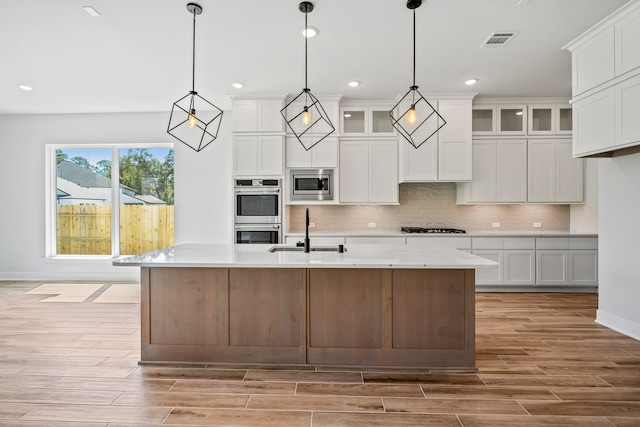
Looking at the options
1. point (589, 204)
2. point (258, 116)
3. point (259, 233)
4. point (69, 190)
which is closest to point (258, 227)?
point (259, 233)

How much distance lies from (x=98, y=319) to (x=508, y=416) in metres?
3.87

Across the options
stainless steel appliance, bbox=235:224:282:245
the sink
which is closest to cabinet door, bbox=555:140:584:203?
the sink

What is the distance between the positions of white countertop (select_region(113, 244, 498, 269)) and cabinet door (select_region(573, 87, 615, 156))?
1.70 meters

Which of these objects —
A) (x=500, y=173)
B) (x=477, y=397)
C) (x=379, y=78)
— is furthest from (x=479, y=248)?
(x=477, y=397)

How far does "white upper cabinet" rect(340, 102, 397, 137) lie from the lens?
5.26 meters

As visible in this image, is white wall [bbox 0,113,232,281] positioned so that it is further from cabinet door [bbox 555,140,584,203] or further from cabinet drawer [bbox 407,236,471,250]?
cabinet door [bbox 555,140,584,203]

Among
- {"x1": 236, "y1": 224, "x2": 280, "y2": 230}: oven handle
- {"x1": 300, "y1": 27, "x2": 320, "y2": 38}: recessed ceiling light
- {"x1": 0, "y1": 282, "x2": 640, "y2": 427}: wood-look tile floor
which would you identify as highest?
{"x1": 300, "y1": 27, "x2": 320, "y2": 38}: recessed ceiling light

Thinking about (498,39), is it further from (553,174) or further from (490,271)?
(490,271)

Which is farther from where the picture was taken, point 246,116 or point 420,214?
point 420,214

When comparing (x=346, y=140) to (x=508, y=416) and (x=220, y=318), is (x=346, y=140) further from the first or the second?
(x=508, y=416)

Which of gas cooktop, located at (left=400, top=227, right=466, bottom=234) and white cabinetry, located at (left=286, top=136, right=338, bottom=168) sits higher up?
white cabinetry, located at (left=286, top=136, right=338, bottom=168)

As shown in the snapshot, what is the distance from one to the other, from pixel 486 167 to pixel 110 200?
5949 mm

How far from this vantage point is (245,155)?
507cm

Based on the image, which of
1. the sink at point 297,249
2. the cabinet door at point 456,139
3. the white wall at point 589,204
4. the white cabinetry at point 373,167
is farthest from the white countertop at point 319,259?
the white wall at point 589,204
